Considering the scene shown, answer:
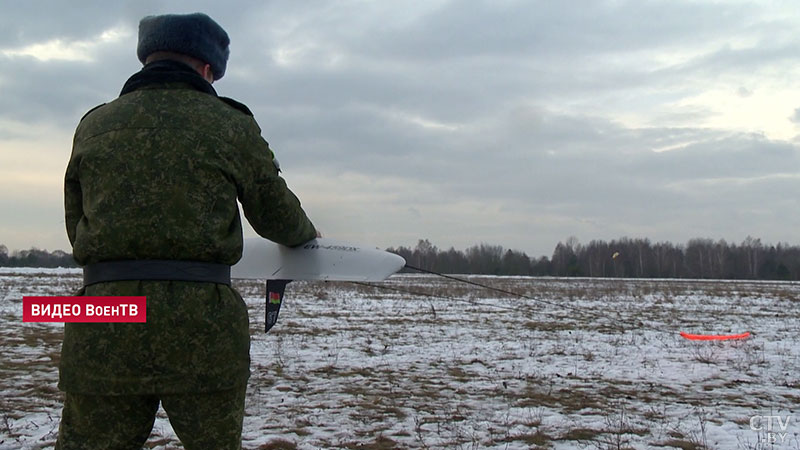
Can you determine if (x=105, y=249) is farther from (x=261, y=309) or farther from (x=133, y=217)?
(x=261, y=309)

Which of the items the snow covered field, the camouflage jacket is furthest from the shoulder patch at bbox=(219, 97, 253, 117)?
the snow covered field

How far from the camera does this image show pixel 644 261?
9931 cm

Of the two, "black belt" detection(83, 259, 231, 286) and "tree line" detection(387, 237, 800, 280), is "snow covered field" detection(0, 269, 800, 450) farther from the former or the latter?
"tree line" detection(387, 237, 800, 280)

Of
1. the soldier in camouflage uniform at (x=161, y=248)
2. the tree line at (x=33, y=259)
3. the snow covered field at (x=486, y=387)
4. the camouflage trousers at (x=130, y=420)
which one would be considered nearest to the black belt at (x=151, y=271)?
the soldier in camouflage uniform at (x=161, y=248)

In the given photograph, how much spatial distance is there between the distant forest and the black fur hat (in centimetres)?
7767

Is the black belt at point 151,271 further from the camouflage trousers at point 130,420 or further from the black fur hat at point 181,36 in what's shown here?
the black fur hat at point 181,36

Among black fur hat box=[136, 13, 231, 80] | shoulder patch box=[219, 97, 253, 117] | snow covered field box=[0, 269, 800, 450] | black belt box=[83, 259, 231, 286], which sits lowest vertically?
snow covered field box=[0, 269, 800, 450]

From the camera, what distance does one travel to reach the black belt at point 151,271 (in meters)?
1.83

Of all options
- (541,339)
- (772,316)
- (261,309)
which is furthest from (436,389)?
(772,316)

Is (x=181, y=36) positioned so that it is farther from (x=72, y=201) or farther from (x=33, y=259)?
(x=33, y=259)

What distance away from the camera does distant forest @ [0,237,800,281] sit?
278 ft

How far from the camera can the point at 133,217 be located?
182 cm

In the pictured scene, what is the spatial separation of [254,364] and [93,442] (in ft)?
21.2

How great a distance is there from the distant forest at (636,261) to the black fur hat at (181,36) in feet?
255
